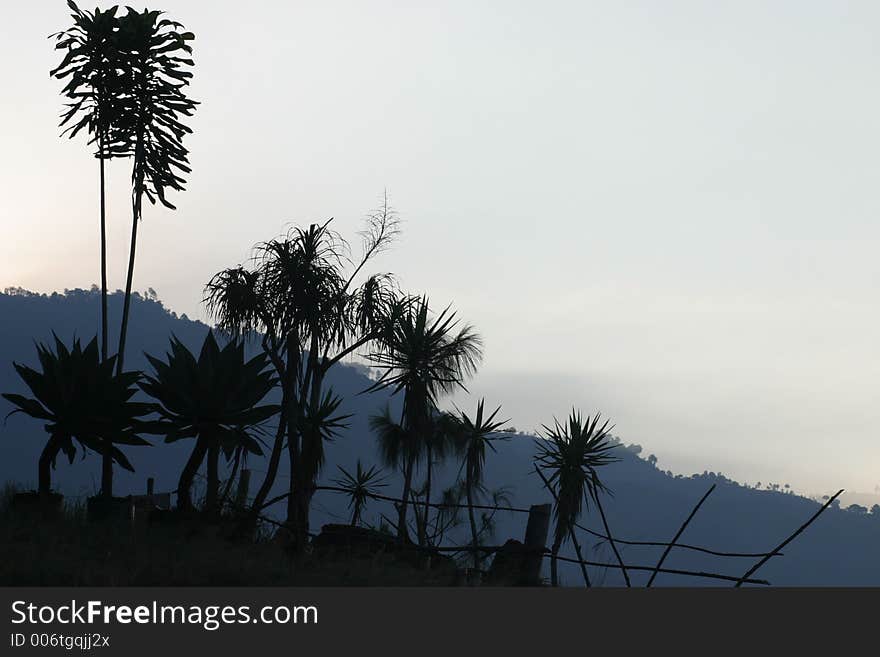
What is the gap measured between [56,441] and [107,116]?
21.7 ft

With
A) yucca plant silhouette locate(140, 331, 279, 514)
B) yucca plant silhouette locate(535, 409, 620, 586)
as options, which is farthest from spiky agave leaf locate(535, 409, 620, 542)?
yucca plant silhouette locate(140, 331, 279, 514)

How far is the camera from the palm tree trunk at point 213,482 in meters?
13.4

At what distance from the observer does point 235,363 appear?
1368 cm

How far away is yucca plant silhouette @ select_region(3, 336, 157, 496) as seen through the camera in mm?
14016

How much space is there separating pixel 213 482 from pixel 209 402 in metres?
1.18

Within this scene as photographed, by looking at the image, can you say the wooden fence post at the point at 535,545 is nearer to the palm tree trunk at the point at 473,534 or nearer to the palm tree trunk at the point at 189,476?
the palm tree trunk at the point at 473,534

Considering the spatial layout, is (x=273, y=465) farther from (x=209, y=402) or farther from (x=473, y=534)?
(x=209, y=402)

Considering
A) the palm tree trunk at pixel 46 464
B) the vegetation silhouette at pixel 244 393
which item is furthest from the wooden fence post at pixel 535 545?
the palm tree trunk at pixel 46 464

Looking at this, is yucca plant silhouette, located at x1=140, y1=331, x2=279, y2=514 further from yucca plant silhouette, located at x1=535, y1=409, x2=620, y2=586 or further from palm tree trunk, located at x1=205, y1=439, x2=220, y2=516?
yucca plant silhouette, located at x1=535, y1=409, x2=620, y2=586

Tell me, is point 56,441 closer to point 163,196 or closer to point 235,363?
point 235,363

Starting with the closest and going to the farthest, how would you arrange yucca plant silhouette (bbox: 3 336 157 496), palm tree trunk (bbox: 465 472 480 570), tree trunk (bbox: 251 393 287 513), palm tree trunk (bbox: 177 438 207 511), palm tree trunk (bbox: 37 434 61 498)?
1. palm tree trunk (bbox: 465 472 480 570)
2. palm tree trunk (bbox: 177 438 207 511)
3. palm tree trunk (bbox: 37 434 61 498)
4. yucca plant silhouette (bbox: 3 336 157 496)
5. tree trunk (bbox: 251 393 287 513)

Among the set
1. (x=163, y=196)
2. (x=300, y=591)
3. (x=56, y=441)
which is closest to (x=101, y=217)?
(x=163, y=196)

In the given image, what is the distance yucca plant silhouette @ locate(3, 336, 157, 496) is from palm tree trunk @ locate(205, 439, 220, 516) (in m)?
1.24

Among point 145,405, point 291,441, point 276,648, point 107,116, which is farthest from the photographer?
point 291,441
